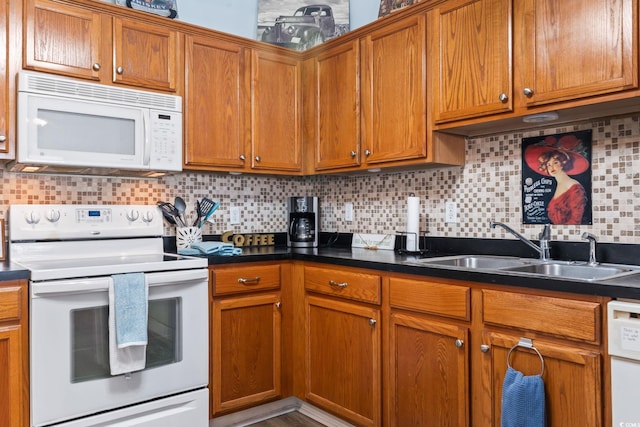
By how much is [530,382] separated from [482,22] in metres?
1.46

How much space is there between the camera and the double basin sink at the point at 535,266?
1.83 m

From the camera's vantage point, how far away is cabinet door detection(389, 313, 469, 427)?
6.03 ft

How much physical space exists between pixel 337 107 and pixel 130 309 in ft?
5.10

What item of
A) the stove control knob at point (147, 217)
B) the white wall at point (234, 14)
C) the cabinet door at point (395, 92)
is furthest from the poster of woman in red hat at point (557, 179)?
the stove control knob at point (147, 217)

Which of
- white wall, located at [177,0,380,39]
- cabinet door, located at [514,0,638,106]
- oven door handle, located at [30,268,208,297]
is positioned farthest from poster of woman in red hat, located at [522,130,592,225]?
oven door handle, located at [30,268,208,297]

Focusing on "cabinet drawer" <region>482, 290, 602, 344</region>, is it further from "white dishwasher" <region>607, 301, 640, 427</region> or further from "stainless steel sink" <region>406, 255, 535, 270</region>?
"stainless steel sink" <region>406, 255, 535, 270</region>

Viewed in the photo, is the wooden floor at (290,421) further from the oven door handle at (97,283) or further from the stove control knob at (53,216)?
the stove control knob at (53,216)

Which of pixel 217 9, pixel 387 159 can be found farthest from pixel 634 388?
pixel 217 9

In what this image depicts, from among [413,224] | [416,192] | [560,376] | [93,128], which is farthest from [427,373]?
[93,128]

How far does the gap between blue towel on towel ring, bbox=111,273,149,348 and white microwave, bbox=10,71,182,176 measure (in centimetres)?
61

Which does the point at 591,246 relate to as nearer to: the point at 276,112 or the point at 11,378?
the point at 276,112

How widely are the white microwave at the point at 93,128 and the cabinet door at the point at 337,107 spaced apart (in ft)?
2.75

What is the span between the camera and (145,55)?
2.46 meters

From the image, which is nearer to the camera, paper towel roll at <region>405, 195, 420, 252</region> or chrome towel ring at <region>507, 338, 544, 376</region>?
chrome towel ring at <region>507, 338, 544, 376</region>
